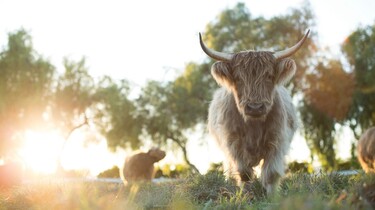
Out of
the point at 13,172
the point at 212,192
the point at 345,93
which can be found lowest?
the point at 212,192

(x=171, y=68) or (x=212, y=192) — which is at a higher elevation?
(x=171, y=68)

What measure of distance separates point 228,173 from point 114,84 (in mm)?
32402

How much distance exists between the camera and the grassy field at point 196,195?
17.1ft

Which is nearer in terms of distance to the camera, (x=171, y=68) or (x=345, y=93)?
(x=345, y=93)

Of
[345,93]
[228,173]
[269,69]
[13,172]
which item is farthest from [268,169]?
[345,93]

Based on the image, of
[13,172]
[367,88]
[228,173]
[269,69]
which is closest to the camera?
[269,69]

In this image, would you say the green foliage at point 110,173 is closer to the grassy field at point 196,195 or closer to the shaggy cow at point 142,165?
the shaggy cow at point 142,165

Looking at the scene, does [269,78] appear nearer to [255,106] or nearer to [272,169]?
[255,106]

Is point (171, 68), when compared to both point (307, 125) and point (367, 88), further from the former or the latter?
point (367, 88)

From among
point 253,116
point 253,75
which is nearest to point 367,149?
point 253,75

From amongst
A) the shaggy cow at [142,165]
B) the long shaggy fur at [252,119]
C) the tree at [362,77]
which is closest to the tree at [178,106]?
the tree at [362,77]

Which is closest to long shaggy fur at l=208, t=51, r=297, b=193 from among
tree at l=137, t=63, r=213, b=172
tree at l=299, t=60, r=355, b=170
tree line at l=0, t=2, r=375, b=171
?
tree line at l=0, t=2, r=375, b=171

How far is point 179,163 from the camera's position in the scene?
35906 millimetres

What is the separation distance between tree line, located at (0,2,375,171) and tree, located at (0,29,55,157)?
0.07 m
